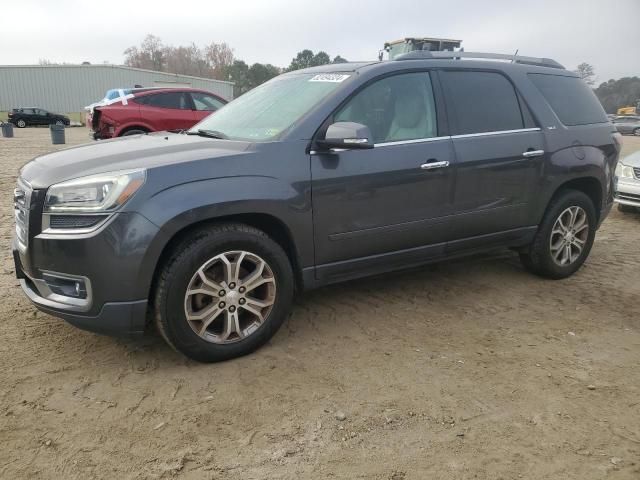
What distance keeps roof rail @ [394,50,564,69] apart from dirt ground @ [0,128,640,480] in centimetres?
187

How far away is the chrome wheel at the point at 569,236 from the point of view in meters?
4.44

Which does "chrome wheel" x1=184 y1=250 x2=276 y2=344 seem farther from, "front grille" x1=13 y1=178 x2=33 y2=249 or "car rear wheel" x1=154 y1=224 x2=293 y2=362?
"front grille" x1=13 y1=178 x2=33 y2=249

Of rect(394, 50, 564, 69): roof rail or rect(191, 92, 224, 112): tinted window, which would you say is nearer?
rect(394, 50, 564, 69): roof rail

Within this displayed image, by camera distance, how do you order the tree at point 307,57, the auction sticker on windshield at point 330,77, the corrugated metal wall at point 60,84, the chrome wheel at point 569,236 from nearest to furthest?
the auction sticker on windshield at point 330,77, the chrome wheel at point 569,236, the corrugated metal wall at point 60,84, the tree at point 307,57

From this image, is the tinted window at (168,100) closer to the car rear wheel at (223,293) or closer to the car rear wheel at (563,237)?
the car rear wheel at (563,237)

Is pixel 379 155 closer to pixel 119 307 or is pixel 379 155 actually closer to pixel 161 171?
pixel 161 171

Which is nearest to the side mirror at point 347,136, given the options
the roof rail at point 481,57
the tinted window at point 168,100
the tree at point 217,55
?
the roof rail at point 481,57

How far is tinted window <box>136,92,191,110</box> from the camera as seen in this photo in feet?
35.6

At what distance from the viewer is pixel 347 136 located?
3.03m

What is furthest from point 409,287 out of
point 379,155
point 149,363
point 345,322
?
point 149,363

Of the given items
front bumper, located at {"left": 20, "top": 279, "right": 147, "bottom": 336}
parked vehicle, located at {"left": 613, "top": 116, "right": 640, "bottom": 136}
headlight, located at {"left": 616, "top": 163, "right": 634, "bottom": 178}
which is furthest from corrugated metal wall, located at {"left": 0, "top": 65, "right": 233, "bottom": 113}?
front bumper, located at {"left": 20, "top": 279, "right": 147, "bottom": 336}

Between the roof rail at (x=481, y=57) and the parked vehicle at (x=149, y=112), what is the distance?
24.4 feet

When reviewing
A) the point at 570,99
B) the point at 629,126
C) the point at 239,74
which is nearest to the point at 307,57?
the point at 239,74

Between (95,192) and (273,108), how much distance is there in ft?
4.73
